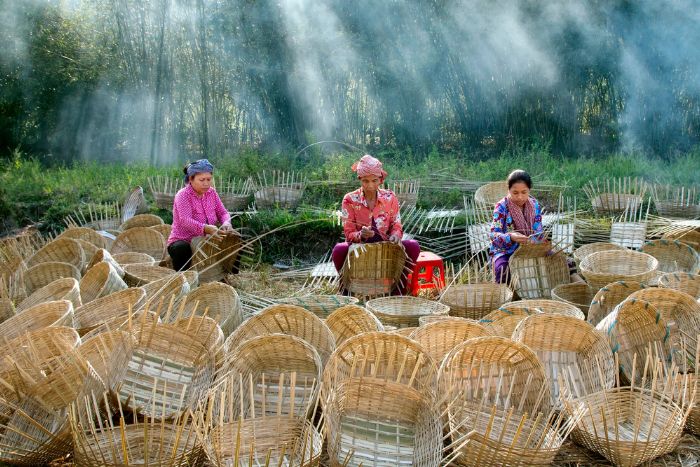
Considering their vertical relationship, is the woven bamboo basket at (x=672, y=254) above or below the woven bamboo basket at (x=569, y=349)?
above

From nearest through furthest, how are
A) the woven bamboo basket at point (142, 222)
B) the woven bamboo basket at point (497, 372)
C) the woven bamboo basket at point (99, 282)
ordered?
the woven bamboo basket at point (497, 372), the woven bamboo basket at point (99, 282), the woven bamboo basket at point (142, 222)

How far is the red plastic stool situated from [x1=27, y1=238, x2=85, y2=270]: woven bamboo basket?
88.7 inches

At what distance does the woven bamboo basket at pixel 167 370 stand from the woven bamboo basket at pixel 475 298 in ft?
5.14

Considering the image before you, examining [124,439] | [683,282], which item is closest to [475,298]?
[683,282]

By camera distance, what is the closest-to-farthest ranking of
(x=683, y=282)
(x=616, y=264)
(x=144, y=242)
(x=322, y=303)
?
(x=683, y=282) < (x=322, y=303) < (x=616, y=264) < (x=144, y=242)

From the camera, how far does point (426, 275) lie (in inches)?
171

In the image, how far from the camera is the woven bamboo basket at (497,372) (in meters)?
2.53

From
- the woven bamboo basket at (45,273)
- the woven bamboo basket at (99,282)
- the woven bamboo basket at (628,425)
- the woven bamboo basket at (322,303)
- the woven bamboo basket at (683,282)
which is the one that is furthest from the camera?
the woven bamboo basket at (45,273)

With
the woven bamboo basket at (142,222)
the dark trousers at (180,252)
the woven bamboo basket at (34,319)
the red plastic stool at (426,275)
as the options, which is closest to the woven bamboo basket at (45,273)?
the dark trousers at (180,252)

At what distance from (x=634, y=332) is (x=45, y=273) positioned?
11.1 ft

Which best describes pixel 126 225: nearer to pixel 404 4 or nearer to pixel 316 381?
pixel 316 381

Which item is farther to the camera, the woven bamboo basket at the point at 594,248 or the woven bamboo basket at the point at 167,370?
the woven bamboo basket at the point at 594,248

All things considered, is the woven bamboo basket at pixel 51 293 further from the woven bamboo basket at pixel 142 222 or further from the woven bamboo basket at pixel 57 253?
the woven bamboo basket at pixel 142 222

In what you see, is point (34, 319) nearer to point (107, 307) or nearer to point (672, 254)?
point (107, 307)
